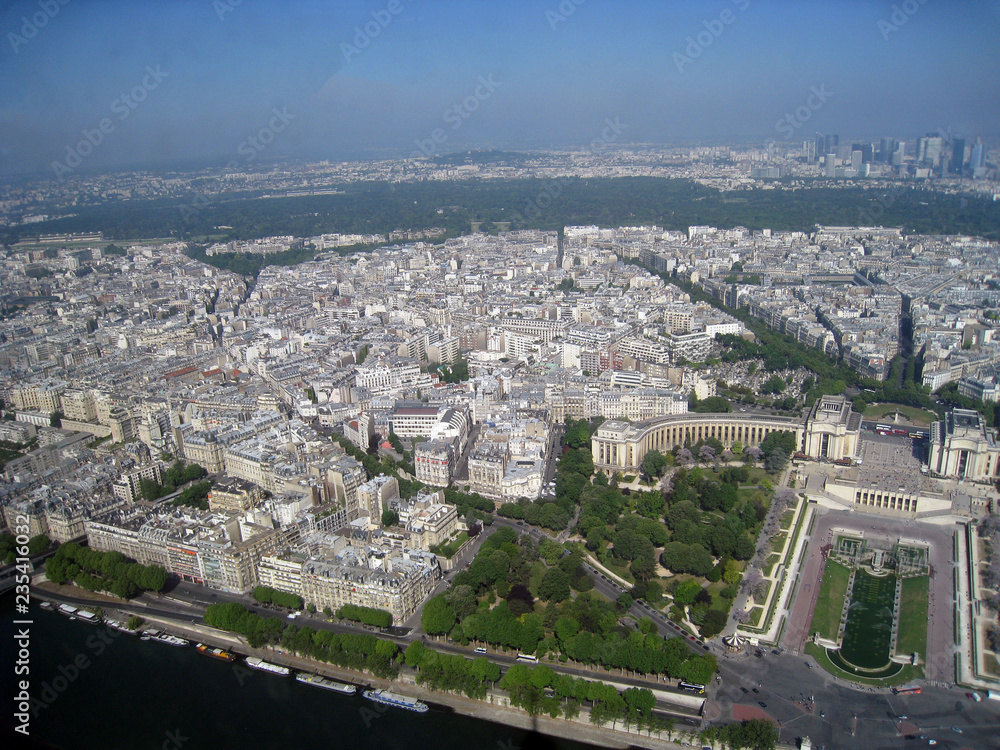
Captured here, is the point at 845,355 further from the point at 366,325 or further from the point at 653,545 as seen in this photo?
the point at 366,325

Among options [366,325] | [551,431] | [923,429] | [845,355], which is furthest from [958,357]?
[366,325]

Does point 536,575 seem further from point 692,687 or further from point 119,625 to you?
point 119,625

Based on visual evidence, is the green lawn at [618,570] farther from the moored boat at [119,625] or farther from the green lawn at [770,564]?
the moored boat at [119,625]

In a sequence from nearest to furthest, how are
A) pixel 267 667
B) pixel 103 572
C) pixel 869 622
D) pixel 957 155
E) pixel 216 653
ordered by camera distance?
pixel 267 667, pixel 216 653, pixel 869 622, pixel 103 572, pixel 957 155

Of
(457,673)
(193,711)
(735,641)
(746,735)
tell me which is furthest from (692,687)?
(193,711)

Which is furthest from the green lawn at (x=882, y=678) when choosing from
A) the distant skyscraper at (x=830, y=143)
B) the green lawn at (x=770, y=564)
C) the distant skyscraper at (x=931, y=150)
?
the distant skyscraper at (x=830, y=143)

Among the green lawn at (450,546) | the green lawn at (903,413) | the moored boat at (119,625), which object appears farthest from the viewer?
the green lawn at (903,413)
